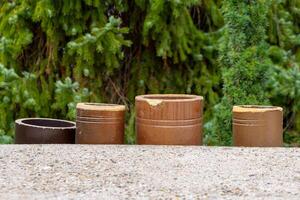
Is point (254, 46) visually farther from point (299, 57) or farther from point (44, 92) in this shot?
point (44, 92)

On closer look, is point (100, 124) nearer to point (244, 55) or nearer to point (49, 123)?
point (49, 123)

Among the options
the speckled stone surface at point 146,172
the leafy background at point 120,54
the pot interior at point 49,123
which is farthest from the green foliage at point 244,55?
the pot interior at point 49,123

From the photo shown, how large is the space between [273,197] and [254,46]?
206 centimetres

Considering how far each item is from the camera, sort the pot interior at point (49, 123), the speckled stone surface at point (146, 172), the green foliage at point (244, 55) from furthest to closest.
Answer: the green foliage at point (244, 55) → the pot interior at point (49, 123) → the speckled stone surface at point (146, 172)

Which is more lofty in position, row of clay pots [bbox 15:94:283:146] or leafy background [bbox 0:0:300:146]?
leafy background [bbox 0:0:300:146]

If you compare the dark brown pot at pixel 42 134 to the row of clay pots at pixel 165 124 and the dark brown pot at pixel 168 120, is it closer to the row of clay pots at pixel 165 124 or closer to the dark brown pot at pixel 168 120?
the row of clay pots at pixel 165 124

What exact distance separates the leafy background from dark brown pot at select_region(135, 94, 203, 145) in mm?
1203

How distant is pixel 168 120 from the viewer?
381 cm

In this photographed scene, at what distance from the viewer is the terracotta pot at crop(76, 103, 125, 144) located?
3889 millimetres

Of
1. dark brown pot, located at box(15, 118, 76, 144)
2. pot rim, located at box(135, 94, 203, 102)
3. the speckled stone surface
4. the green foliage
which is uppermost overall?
the green foliage

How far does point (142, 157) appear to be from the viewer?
11.6 ft

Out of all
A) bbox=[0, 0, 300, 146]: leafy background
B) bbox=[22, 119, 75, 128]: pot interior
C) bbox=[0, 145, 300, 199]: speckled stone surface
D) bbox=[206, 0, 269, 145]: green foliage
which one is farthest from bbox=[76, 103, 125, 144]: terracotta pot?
bbox=[0, 0, 300, 146]: leafy background

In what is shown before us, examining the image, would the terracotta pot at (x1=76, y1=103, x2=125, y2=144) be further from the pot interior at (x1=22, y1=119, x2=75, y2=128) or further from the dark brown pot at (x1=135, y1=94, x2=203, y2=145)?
the pot interior at (x1=22, y1=119, x2=75, y2=128)

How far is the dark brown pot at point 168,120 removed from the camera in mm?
3803
